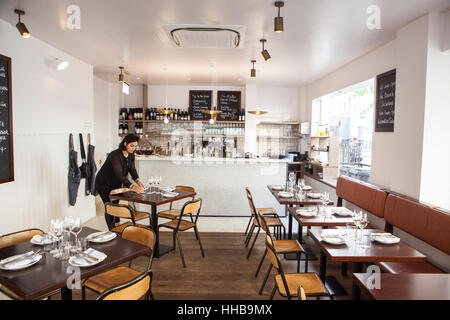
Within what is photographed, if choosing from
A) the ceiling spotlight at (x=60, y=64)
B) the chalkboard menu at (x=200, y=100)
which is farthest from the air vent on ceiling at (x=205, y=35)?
the chalkboard menu at (x=200, y=100)

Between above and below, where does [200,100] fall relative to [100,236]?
above

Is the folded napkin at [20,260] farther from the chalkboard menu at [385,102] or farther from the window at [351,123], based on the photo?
the window at [351,123]

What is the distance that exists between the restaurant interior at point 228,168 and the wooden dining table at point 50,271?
1 cm

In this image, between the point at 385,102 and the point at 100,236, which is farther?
the point at 385,102

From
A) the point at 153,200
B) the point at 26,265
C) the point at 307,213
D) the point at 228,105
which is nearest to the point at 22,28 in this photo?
the point at 153,200

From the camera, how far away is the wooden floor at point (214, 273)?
9.45 feet

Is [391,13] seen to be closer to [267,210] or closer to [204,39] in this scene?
[204,39]

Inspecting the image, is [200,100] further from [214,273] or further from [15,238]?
[15,238]

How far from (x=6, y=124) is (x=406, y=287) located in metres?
4.16

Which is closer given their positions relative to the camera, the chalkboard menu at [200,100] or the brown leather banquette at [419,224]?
the brown leather banquette at [419,224]

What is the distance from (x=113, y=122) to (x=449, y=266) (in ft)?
23.6

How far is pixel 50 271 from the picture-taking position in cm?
183

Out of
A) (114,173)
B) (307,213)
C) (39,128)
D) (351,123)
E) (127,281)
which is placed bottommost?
(127,281)

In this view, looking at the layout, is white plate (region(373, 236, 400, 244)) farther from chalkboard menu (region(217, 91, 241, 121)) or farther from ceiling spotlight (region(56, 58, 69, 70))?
chalkboard menu (region(217, 91, 241, 121))
